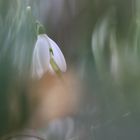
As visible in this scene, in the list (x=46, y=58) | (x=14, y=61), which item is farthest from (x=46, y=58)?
(x=14, y=61)

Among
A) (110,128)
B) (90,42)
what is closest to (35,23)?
(90,42)

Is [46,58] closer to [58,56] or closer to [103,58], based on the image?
[58,56]

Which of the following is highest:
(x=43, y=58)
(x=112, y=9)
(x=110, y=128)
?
(x=112, y=9)

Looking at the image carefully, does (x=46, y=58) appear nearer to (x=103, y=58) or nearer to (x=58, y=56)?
(x=58, y=56)

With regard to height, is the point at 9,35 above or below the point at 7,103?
above

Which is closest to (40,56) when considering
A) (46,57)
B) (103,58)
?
(46,57)

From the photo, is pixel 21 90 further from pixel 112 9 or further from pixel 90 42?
pixel 112 9
